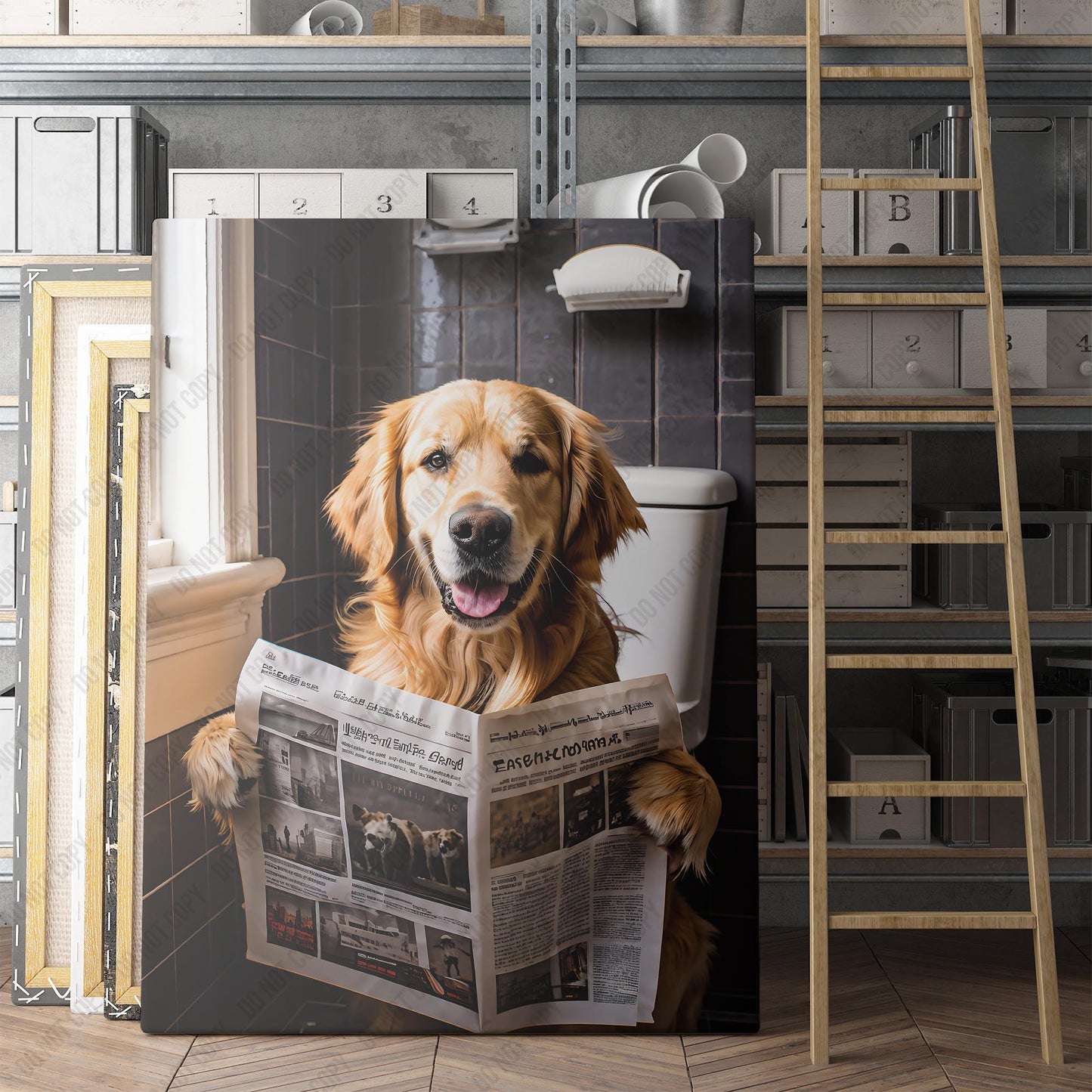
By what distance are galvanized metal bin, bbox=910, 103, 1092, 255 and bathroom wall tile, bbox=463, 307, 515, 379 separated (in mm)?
1070

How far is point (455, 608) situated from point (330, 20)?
1419 mm

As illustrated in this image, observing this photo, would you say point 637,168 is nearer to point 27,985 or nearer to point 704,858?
point 704,858

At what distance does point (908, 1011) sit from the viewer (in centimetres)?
199

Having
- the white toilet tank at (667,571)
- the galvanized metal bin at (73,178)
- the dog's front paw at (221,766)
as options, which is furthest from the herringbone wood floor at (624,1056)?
the galvanized metal bin at (73,178)

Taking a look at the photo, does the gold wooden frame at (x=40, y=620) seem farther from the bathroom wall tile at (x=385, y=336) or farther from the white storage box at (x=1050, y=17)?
the white storage box at (x=1050, y=17)

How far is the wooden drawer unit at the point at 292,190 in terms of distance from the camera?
2146 mm

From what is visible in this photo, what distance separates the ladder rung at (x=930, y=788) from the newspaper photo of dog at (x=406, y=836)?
28.1 inches

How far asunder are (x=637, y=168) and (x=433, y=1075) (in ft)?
6.95

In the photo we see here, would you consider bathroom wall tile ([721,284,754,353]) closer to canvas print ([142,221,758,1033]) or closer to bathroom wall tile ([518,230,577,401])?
canvas print ([142,221,758,1033])

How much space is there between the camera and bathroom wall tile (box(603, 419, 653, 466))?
184 cm

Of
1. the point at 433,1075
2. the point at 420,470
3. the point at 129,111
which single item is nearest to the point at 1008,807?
the point at 433,1075

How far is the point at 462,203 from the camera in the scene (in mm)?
2174

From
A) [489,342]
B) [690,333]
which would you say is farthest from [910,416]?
[489,342]

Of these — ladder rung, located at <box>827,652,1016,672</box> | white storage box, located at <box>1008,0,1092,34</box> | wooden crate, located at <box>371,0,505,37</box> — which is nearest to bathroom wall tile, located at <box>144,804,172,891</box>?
ladder rung, located at <box>827,652,1016,672</box>
